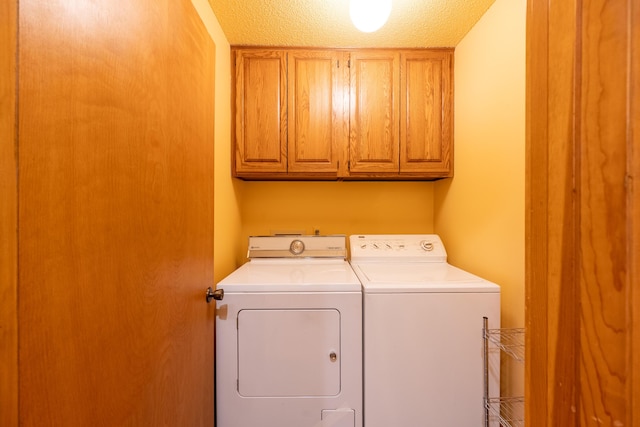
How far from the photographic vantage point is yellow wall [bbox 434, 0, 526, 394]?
51.3 inches

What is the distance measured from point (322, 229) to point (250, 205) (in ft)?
2.07

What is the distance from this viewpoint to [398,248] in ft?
6.40

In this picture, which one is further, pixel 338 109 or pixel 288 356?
pixel 338 109

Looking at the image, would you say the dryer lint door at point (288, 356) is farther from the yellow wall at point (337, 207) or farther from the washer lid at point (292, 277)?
the yellow wall at point (337, 207)

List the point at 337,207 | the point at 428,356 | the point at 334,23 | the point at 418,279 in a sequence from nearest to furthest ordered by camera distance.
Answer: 1. the point at 428,356
2. the point at 418,279
3. the point at 334,23
4. the point at 337,207

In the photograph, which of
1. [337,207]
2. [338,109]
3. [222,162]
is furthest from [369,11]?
[337,207]

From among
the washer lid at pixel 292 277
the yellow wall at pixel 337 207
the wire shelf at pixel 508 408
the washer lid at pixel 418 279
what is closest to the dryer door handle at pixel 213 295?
the washer lid at pixel 292 277

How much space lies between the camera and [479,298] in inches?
51.0

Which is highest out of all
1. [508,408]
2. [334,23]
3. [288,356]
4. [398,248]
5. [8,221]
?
[334,23]

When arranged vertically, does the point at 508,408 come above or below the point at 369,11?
below

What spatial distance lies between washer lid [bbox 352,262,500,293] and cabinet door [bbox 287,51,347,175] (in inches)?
35.3

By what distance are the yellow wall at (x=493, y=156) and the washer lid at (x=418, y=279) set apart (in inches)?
5.7

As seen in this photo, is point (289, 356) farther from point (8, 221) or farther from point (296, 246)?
point (8, 221)

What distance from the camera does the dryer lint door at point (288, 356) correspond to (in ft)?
4.26
